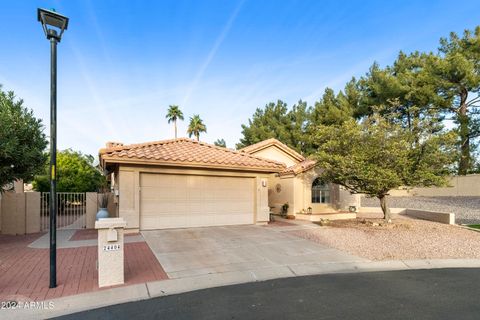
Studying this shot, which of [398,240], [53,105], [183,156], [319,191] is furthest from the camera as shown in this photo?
[319,191]

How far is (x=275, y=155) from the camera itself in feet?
63.4

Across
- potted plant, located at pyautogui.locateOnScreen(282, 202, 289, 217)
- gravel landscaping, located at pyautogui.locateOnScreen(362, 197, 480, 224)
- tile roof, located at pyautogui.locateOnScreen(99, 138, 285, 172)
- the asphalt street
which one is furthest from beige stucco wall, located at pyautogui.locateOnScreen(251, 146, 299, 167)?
the asphalt street

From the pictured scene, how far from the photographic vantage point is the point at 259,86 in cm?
1942

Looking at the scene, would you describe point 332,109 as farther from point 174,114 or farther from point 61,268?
point 174,114

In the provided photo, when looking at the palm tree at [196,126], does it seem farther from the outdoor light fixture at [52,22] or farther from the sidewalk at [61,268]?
the outdoor light fixture at [52,22]

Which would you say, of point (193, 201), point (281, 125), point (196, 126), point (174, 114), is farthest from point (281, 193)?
point (174, 114)

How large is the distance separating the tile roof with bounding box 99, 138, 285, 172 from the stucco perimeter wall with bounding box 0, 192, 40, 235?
357 centimetres

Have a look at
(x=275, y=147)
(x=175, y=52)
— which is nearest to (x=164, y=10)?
(x=175, y=52)

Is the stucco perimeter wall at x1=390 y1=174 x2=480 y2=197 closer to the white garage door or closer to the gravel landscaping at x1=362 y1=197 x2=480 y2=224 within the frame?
the gravel landscaping at x1=362 y1=197 x2=480 y2=224

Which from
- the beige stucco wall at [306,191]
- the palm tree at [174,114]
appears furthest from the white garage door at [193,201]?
the palm tree at [174,114]

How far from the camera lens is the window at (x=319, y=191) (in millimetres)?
16938

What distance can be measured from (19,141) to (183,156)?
5.55 m

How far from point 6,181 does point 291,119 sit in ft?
92.6

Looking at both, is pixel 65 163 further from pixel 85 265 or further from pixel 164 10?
pixel 85 265
